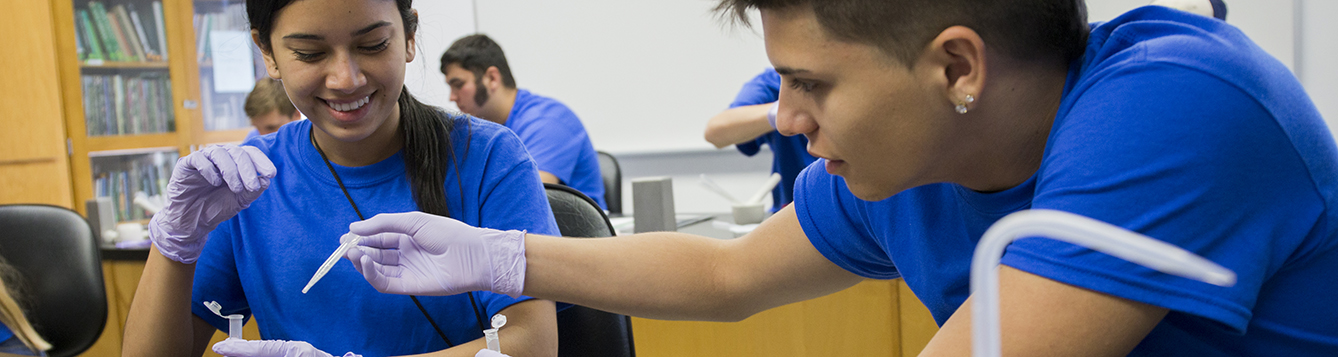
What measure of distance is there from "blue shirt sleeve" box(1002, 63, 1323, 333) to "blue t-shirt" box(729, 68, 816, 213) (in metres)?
1.90

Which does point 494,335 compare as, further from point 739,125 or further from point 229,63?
point 229,63

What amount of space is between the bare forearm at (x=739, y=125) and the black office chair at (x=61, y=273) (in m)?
1.62

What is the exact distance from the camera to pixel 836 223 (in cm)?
88

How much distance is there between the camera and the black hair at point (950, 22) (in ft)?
1.96

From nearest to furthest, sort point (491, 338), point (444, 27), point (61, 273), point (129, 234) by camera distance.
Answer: point (491, 338) < point (61, 273) < point (129, 234) < point (444, 27)

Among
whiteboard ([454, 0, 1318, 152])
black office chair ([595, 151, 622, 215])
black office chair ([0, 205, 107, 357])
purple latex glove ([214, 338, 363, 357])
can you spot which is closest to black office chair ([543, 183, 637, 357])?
purple latex glove ([214, 338, 363, 357])

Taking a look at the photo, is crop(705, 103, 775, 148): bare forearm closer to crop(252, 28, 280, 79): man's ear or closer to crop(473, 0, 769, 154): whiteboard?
crop(473, 0, 769, 154): whiteboard

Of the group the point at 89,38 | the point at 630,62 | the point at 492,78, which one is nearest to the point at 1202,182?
the point at 492,78

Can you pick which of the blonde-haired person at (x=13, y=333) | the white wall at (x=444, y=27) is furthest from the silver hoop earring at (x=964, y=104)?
the white wall at (x=444, y=27)

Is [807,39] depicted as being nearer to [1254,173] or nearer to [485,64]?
[1254,173]

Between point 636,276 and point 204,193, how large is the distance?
1.92 feet

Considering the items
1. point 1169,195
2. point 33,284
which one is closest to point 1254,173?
point 1169,195

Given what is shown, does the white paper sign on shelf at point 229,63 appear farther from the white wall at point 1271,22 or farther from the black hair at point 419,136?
the white wall at point 1271,22

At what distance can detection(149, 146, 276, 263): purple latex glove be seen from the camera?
1.04 meters
